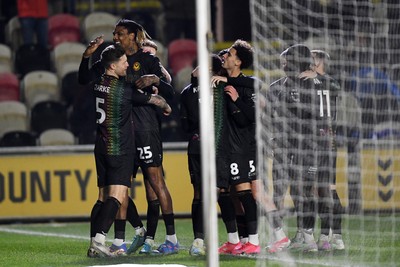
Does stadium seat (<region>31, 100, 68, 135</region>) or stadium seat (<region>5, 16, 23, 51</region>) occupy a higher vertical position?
stadium seat (<region>5, 16, 23, 51</region>)

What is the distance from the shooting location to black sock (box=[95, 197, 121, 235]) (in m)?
9.36

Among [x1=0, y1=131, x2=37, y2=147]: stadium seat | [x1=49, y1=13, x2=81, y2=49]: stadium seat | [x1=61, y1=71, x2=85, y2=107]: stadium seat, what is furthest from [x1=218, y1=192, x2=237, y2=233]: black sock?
[x1=49, y1=13, x2=81, y2=49]: stadium seat

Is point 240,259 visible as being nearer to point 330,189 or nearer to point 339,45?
point 330,189

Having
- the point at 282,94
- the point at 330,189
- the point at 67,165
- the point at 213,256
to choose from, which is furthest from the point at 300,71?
the point at 67,165

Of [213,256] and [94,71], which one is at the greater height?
[94,71]

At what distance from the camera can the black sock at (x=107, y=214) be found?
30.7 feet

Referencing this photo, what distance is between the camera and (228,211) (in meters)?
9.82

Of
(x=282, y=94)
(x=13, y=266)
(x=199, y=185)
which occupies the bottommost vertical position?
(x=13, y=266)

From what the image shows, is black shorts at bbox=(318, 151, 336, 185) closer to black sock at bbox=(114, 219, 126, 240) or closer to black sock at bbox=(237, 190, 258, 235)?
black sock at bbox=(237, 190, 258, 235)

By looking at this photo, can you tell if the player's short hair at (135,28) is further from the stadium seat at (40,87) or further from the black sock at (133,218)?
the stadium seat at (40,87)

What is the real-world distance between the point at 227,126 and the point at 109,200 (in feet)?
4.02

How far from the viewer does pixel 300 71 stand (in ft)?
33.0

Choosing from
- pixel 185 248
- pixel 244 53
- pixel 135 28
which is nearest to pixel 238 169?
pixel 244 53

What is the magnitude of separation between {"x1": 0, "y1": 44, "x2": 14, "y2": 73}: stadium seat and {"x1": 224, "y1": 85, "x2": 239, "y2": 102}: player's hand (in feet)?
25.4
